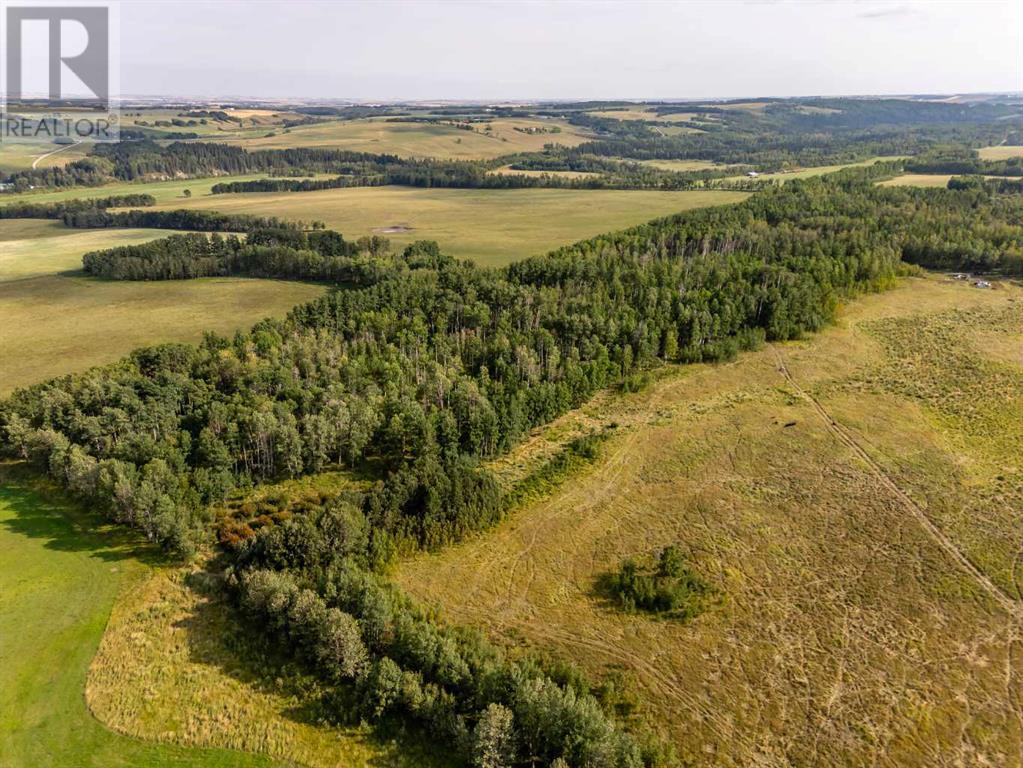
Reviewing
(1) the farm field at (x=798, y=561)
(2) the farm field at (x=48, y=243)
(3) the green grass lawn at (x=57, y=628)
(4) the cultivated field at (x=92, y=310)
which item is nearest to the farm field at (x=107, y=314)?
(4) the cultivated field at (x=92, y=310)

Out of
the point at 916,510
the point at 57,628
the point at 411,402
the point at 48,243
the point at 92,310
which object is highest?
the point at 48,243

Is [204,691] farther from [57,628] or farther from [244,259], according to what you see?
[244,259]

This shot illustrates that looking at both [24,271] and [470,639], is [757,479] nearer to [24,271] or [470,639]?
[470,639]

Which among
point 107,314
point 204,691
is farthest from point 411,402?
point 107,314

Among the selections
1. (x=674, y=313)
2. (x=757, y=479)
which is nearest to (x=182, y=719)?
(x=757, y=479)

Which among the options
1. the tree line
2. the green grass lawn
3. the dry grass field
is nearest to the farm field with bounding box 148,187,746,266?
the tree line

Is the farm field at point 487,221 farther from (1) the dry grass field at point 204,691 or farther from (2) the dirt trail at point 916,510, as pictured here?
(1) the dry grass field at point 204,691
